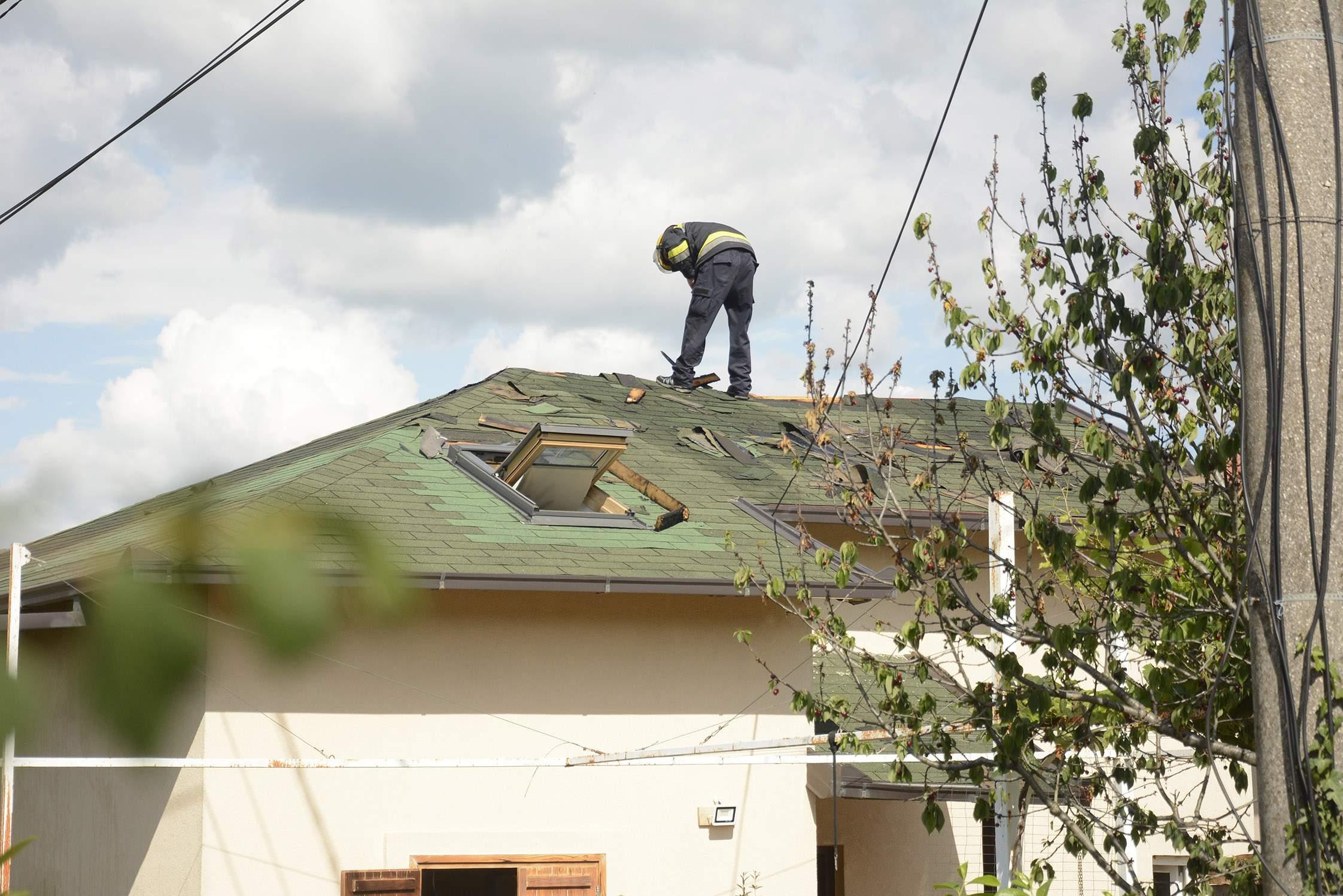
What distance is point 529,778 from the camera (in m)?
9.77

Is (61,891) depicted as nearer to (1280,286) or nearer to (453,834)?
(453,834)

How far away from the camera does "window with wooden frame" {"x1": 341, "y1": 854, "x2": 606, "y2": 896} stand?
9.07 m

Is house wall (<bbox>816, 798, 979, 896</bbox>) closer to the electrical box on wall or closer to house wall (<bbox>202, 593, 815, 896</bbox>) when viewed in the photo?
the electrical box on wall

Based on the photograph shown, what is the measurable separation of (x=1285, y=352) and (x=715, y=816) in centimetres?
707

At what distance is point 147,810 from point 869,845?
6.51 meters

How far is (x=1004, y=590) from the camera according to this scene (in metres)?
7.39

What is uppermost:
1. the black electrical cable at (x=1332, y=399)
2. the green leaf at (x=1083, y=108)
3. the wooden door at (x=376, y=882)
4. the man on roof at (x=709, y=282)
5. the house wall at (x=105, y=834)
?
the man on roof at (x=709, y=282)

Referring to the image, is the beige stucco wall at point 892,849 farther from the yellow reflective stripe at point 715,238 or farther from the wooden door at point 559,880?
the yellow reflective stripe at point 715,238

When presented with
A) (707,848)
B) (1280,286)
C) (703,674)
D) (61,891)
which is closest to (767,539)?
(703,674)

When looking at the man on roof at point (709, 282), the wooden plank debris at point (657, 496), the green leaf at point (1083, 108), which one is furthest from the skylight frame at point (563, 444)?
the green leaf at point (1083, 108)

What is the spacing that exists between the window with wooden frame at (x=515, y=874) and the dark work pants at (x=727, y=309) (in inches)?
294

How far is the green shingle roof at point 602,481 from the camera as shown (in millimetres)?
9727

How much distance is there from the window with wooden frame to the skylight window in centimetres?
253

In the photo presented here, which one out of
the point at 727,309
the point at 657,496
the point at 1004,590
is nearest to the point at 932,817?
the point at 1004,590
